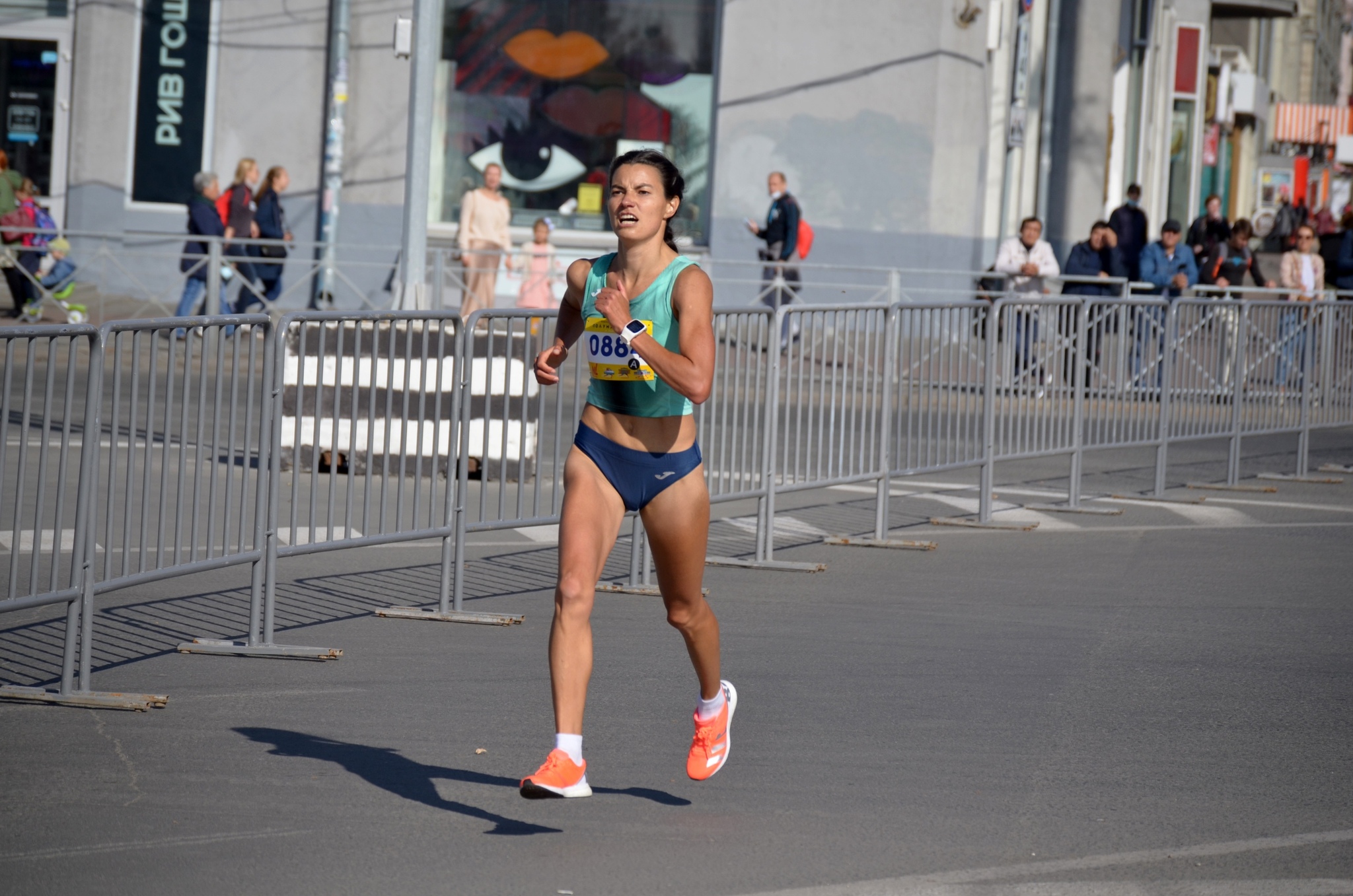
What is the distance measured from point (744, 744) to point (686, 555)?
0.95 meters

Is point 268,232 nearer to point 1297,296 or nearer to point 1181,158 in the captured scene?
point 1297,296

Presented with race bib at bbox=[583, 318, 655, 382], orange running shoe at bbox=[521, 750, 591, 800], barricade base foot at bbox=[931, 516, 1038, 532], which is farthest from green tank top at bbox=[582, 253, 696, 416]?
barricade base foot at bbox=[931, 516, 1038, 532]

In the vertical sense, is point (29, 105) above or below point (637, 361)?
above

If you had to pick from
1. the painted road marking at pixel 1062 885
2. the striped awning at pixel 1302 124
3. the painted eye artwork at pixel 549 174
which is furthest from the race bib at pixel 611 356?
the striped awning at pixel 1302 124

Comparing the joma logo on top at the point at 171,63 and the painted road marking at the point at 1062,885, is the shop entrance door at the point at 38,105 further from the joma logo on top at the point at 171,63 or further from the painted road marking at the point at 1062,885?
the painted road marking at the point at 1062,885

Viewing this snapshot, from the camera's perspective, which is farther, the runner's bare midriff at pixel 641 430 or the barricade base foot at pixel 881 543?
the barricade base foot at pixel 881 543

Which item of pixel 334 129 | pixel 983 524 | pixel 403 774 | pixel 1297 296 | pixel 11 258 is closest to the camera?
pixel 403 774

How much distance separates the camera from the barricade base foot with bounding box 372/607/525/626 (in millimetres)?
8039

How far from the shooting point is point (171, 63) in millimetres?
25297

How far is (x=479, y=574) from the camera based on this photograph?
9.36m

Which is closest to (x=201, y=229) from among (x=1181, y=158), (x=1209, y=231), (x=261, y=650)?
(x=1209, y=231)

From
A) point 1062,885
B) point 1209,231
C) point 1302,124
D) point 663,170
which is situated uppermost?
→ point 1302,124

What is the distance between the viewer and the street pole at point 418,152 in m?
13.0

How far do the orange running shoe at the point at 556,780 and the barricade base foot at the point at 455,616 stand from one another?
2952 millimetres
